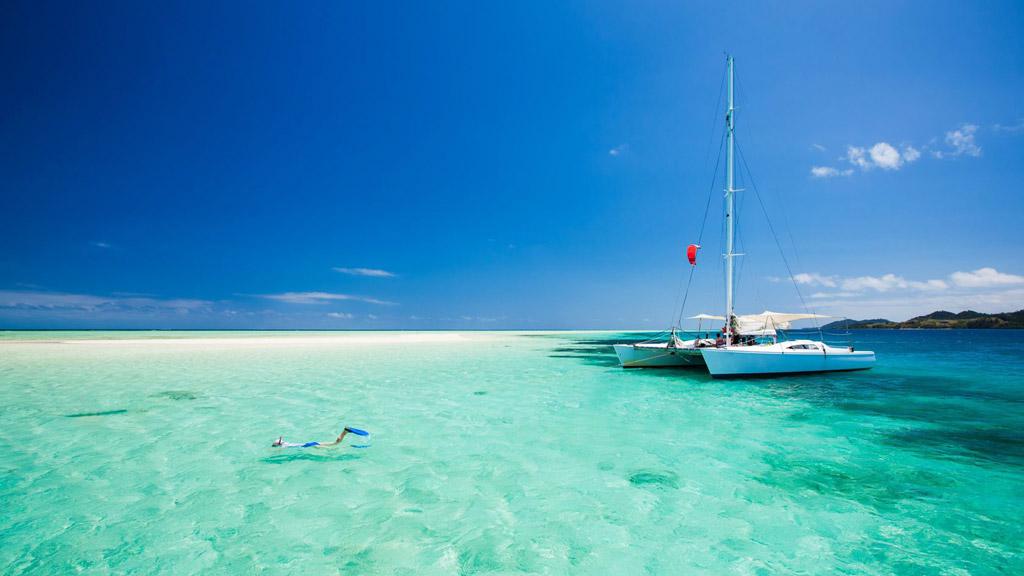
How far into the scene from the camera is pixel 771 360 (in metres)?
19.3

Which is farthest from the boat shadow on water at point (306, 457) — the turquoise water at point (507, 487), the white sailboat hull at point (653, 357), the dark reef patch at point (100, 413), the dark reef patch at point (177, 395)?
the white sailboat hull at point (653, 357)

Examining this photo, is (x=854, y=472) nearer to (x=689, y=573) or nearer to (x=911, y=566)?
(x=911, y=566)

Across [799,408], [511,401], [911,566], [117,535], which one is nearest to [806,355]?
[799,408]

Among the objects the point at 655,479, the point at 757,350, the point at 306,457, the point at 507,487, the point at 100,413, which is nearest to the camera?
the point at 507,487

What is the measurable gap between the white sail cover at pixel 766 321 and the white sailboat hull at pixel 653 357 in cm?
281

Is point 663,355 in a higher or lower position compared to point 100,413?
higher

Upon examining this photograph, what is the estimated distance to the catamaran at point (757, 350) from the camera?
61.4 ft

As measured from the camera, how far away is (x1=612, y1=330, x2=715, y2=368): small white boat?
22.8 metres

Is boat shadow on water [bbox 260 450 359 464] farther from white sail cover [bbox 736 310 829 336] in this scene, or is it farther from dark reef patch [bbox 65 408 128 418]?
white sail cover [bbox 736 310 829 336]

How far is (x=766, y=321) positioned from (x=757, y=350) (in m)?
4.94

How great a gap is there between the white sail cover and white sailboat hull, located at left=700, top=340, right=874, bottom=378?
157 cm

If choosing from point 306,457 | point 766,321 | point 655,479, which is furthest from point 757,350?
point 306,457

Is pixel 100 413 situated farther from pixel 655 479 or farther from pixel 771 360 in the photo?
pixel 771 360

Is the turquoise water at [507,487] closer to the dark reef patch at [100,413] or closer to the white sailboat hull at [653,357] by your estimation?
the dark reef patch at [100,413]
